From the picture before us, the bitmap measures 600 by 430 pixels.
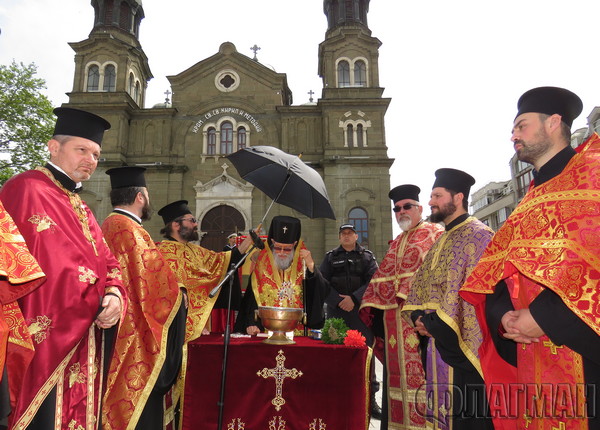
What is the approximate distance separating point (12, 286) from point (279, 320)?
2137mm

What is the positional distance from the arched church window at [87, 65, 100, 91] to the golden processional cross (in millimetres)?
24074

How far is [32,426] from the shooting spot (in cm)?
242

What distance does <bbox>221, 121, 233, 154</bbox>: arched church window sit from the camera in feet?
72.3

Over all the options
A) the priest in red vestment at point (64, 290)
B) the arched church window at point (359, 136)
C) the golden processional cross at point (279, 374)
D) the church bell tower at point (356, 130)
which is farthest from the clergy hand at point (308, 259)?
the arched church window at point (359, 136)

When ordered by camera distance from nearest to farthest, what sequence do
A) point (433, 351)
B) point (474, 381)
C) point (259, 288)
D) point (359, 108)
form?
point (474, 381), point (433, 351), point (259, 288), point (359, 108)

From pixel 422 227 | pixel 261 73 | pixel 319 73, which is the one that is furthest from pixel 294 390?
pixel 319 73

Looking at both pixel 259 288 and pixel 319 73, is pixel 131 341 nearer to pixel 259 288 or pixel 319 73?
pixel 259 288

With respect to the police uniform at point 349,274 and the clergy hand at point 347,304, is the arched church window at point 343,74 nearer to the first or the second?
the police uniform at point 349,274

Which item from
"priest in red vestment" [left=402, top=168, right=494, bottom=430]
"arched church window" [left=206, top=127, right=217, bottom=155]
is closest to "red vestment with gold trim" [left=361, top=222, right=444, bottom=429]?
"priest in red vestment" [left=402, top=168, right=494, bottom=430]

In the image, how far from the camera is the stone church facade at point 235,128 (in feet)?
68.0

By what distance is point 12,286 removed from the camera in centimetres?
204

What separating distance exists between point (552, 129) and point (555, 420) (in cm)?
174

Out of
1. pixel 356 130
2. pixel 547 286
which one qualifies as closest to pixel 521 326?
pixel 547 286

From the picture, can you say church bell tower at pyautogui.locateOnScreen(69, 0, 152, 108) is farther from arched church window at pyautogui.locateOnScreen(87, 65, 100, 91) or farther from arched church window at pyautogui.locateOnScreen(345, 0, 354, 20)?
arched church window at pyautogui.locateOnScreen(345, 0, 354, 20)
